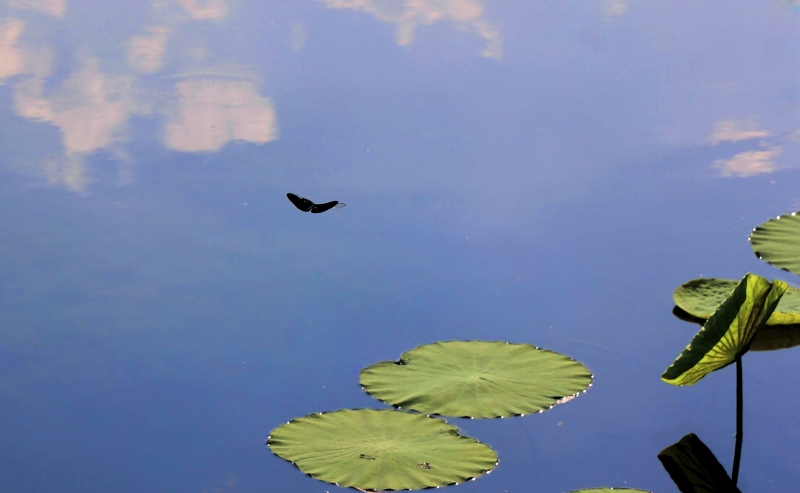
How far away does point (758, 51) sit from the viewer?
458 cm

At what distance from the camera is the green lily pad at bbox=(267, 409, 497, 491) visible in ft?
6.22

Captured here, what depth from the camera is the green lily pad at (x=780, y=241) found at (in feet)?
9.14

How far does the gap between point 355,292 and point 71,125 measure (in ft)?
5.46

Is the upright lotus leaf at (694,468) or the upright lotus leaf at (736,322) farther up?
the upright lotus leaf at (736,322)

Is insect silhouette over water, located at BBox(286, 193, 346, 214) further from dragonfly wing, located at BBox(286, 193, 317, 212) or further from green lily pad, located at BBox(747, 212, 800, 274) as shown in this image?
green lily pad, located at BBox(747, 212, 800, 274)

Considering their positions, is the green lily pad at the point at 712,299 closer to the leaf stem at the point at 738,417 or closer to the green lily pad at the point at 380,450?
the leaf stem at the point at 738,417

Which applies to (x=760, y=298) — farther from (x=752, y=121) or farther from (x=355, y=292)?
(x=752, y=121)

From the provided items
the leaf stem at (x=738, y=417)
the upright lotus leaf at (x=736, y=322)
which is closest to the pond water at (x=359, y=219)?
the leaf stem at (x=738, y=417)

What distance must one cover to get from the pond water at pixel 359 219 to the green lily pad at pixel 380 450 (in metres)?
0.05

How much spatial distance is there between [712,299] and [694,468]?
72 centimetres

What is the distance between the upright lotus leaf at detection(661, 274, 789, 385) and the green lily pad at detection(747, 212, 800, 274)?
85 centimetres

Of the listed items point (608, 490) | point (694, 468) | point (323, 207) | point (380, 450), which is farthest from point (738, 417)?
point (323, 207)

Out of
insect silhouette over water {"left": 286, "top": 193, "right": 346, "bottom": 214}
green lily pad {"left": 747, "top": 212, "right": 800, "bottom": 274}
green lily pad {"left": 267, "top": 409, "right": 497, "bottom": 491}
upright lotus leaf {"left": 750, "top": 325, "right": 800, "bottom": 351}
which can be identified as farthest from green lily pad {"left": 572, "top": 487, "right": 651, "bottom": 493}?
insect silhouette over water {"left": 286, "top": 193, "right": 346, "bottom": 214}

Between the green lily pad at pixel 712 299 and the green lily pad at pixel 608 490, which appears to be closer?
the green lily pad at pixel 608 490
